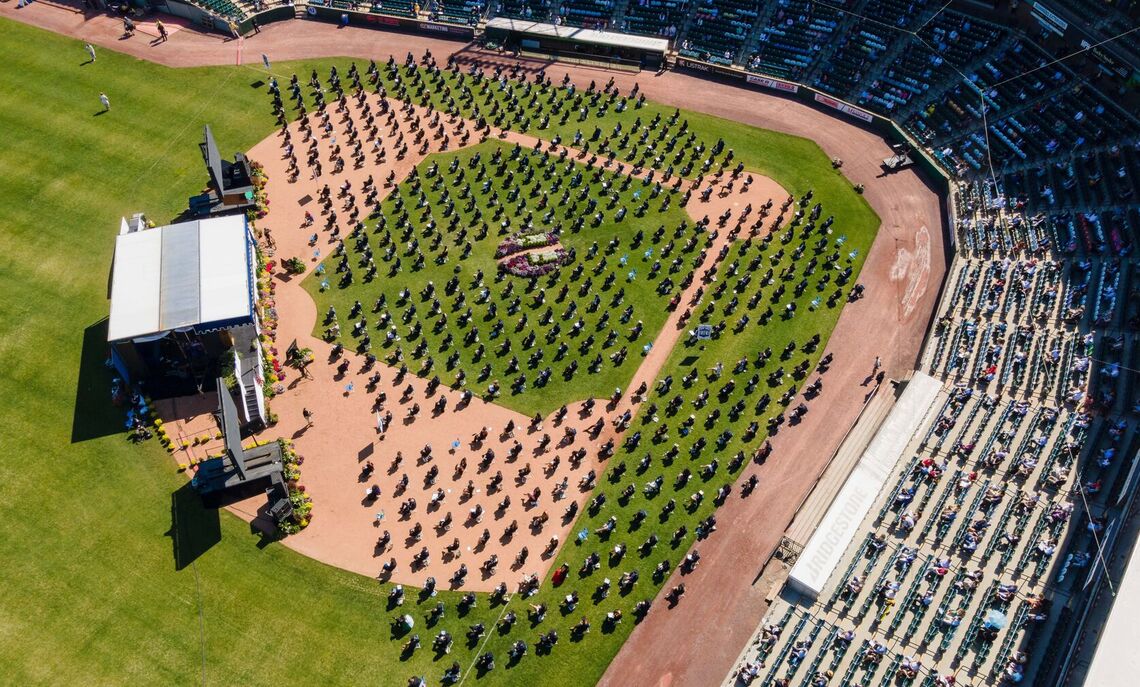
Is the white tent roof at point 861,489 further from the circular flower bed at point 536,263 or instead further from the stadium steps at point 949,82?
the stadium steps at point 949,82

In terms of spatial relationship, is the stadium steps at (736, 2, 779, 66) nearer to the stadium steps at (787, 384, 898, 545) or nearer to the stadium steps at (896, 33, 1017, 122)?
the stadium steps at (896, 33, 1017, 122)

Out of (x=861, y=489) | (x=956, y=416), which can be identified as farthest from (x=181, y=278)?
(x=956, y=416)

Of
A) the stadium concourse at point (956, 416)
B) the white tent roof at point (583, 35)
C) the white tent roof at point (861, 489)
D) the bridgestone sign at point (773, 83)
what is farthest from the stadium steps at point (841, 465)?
the white tent roof at point (583, 35)

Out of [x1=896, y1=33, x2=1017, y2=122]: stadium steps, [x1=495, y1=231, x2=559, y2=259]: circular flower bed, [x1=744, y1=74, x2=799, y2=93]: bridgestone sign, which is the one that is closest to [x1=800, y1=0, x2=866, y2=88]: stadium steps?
[x1=744, y1=74, x2=799, y2=93]: bridgestone sign

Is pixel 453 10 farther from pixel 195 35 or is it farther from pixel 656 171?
pixel 656 171

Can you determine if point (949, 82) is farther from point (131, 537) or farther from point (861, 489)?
point (131, 537)
